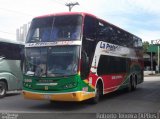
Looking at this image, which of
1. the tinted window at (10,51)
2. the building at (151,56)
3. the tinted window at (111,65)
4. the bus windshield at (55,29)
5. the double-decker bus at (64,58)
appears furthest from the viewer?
the building at (151,56)

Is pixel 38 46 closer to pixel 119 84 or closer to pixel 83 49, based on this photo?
pixel 83 49

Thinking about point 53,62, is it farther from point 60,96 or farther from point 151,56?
point 151,56

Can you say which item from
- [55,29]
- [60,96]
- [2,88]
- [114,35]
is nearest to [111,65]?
[114,35]

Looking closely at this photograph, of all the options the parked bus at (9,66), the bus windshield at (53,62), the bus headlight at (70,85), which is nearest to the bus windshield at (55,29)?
the bus windshield at (53,62)

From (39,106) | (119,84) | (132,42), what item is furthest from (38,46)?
(132,42)

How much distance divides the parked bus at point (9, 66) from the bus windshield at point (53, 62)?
4.69 metres

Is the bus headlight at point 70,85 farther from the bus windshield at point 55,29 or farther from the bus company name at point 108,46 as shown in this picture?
the bus company name at point 108,46

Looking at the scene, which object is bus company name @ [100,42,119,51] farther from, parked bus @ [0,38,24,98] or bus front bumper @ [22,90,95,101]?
parked bus @ [0,38,24,98]

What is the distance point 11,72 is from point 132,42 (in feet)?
27.7

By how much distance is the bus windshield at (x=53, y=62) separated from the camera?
13758 mm

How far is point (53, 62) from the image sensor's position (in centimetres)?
1393

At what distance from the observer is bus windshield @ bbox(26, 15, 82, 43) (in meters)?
14.2

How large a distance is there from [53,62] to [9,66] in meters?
6.23

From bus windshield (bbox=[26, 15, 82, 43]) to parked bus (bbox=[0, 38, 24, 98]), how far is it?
4.44m
